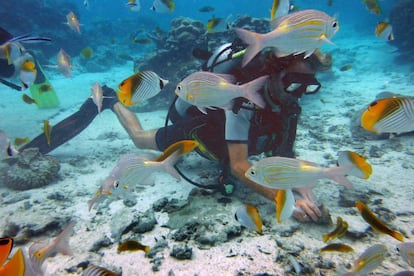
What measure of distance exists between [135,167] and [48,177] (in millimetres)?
3272

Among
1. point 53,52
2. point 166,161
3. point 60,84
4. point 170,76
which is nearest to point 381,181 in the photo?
point 166,161

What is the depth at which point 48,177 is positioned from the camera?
187 inches

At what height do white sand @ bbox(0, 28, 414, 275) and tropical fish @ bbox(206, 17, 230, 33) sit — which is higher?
→ tropical fish @ bbox(206, 17, 230, 33)

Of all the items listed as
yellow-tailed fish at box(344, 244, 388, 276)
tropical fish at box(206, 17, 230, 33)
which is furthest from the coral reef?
tropical fish at box(206, 17, 230, 33)

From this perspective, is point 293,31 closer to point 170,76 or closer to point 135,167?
point 135,167

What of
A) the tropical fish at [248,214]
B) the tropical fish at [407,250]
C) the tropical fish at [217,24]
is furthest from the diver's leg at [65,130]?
the tropical fish at [407,250]

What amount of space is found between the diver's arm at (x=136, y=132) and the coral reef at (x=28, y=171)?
5.68 feet

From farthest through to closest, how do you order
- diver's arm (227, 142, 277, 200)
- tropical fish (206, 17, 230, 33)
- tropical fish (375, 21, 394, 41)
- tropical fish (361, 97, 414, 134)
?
tropical fish (206, 17, 230, 33) → tropical fish (375, 21, 394, 41) → diver's arm (227, 142, 277, 200) → tropical fish (361, 97, 414, 134)

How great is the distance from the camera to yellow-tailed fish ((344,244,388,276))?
2.06m

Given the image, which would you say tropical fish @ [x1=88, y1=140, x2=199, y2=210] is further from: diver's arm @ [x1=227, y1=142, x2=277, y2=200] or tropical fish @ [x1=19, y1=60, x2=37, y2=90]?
tropical fish @ [x1=19, y1=60, x2=37, y2=90]

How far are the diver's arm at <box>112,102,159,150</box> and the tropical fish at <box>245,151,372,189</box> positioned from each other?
388 centimetres

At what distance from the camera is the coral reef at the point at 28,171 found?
4.52m

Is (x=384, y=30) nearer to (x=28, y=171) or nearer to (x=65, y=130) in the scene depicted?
(x=65, y=130)

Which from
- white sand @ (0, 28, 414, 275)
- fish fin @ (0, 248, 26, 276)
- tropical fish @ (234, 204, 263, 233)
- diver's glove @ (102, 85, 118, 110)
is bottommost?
white sand @ (0, 28, 414, 275)
